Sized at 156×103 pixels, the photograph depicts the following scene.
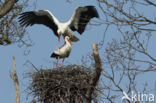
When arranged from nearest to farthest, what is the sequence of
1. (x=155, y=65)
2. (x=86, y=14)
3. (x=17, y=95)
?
1. (x=155, y=65)
2. (x=17, y=95)
3. (x=86, y=14)

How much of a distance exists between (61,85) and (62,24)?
2692 millimetres

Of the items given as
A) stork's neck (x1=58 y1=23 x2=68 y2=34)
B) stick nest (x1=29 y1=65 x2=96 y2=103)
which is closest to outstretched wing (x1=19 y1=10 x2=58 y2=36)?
stork's neck (x1=58 y1=23 x2=68 y2=34)

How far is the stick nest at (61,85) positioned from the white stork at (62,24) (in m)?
2.11

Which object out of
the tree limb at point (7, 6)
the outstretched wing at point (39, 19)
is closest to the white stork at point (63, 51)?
the outstretched wing at point (39, 19)

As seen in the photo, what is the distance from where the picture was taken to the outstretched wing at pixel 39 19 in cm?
946

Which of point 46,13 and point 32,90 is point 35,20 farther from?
point 32,90

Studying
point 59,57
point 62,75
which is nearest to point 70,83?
point 62,75

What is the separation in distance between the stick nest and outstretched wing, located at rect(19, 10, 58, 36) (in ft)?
8.12

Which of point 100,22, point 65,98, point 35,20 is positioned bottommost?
point 65,98

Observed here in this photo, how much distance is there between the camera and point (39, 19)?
9.73m

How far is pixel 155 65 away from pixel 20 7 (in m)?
5.83

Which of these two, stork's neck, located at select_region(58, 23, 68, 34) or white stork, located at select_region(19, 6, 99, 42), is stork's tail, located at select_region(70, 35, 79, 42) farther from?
stork's neck, located at select_region(58, 23, 68, 34)

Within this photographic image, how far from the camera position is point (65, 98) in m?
6.91

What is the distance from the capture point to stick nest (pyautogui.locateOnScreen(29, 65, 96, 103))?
6895mm
